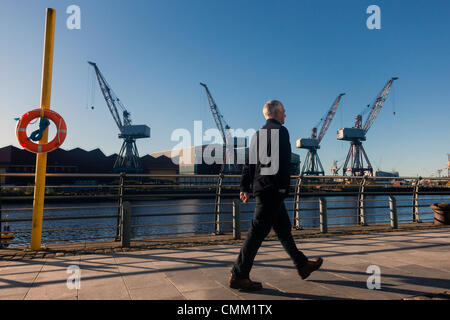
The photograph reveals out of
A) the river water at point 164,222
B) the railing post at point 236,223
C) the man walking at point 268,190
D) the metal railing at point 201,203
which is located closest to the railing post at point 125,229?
the metal railing at point 201,203

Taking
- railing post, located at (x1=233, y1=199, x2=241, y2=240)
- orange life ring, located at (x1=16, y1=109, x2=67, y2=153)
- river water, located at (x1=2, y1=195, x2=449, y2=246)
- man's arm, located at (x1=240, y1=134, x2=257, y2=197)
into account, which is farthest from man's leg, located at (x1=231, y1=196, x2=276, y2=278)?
orange life ring, located at (x1=16, y1=109, x2=67, y2=153)

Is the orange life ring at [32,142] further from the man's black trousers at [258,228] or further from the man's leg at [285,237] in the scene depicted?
the man's leg at [285,237]

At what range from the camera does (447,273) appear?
10.7ft

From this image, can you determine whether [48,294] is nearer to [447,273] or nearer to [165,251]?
[165,251]

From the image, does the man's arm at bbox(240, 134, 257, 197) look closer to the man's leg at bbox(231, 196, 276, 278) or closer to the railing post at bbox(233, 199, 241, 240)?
the man's leg at bbox(231, 196, 276, 278)

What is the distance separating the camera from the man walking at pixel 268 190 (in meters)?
2.74

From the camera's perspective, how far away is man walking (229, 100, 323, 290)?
2.74 meters

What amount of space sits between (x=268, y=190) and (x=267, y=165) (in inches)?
9.1

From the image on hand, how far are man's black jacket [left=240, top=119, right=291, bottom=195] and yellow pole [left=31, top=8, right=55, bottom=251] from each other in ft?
11.0

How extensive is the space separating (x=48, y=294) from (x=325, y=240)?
4347 millimetres

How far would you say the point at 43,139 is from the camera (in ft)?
15.1

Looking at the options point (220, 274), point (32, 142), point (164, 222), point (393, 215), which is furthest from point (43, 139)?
point (164, 222)

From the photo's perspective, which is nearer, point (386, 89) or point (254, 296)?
point (254, 296)
